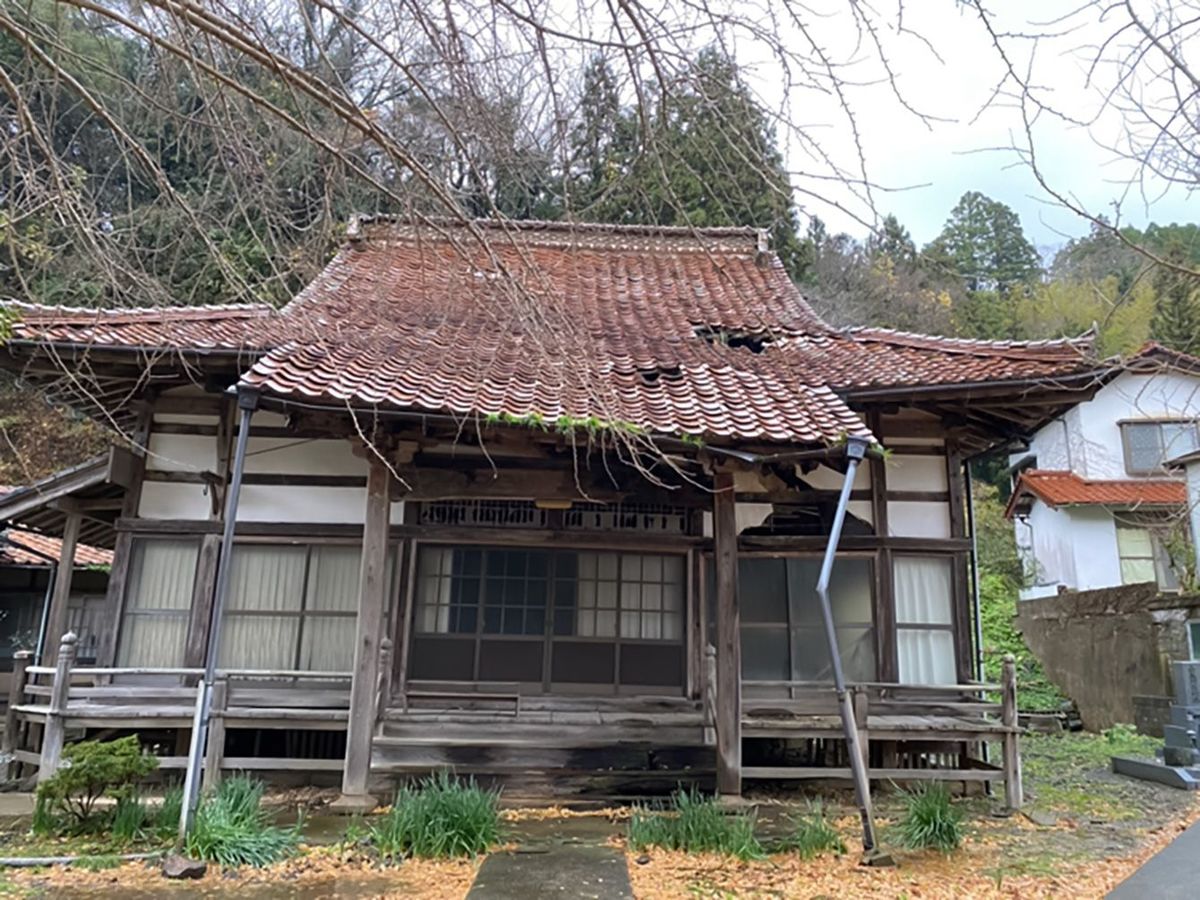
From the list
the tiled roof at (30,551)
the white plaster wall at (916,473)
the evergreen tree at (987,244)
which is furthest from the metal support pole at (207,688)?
the tiled roof at (30,551)

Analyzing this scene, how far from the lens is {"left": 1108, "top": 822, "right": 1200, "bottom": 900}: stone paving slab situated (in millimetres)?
2914

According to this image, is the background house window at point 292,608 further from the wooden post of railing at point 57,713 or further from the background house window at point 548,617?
the wooden post of railing at point 57,713

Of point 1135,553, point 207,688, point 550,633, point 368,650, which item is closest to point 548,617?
point 550,633

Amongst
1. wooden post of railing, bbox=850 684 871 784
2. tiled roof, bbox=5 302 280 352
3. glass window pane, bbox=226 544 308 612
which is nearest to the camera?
wooden post of railing, bbox=850 684 871 784

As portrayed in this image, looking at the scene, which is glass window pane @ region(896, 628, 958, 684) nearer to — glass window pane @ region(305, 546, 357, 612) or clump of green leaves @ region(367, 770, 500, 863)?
clump of green leaves @ region(367, 770, 500, 863)

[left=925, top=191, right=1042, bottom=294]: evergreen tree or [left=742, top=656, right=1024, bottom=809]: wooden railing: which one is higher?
[left=925, top=191, right=1042, bottom=294]: evergreen tree

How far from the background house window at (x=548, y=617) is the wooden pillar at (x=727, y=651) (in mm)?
1680

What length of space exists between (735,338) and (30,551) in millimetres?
11293

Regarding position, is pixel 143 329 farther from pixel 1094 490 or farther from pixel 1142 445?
pixel 1142 445

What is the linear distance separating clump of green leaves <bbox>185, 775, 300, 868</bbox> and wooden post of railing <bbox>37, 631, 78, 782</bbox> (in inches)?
66.7

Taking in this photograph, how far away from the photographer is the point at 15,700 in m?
7.00

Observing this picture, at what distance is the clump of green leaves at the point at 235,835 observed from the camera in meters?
4.95

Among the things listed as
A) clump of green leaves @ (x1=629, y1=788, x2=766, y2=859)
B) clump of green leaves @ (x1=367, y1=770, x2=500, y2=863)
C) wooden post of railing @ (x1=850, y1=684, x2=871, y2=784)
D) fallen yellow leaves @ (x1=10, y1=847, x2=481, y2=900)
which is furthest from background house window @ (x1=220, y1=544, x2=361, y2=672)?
wooden post of railing @ (x1=850, y1=684, x2=871, y2=784)

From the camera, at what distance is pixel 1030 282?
5.41m
